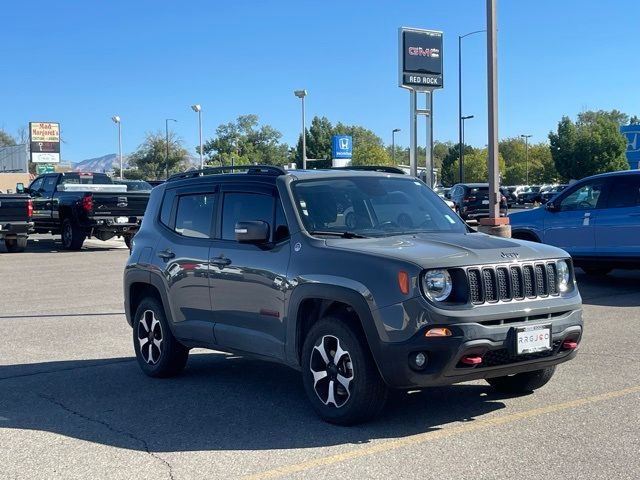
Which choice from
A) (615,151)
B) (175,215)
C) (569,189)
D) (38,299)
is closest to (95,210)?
(38,299)

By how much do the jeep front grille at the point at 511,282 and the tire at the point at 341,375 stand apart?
0.85m

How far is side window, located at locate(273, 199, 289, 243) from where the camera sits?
639 centimetres

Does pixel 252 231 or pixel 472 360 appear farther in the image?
pixel 252 231

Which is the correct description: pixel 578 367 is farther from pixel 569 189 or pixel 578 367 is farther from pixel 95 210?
pixel 95 210

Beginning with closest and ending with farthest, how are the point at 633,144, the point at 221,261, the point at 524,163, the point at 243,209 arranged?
the point at 221,261, the point at 243,209, the point at 633,144, the point at 524,163

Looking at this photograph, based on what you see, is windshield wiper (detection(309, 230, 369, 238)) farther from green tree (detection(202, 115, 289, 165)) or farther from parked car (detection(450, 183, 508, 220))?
green tree (detection(202, 115, 289, 165))

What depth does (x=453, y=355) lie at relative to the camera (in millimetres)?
5312

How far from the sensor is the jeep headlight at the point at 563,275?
6055mm

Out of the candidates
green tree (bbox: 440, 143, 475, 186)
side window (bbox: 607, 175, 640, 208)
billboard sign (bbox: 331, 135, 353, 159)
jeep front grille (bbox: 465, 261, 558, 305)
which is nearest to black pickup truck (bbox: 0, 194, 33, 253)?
side window (bbox: 607, 175, 640, 208)

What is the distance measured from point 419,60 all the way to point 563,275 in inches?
391

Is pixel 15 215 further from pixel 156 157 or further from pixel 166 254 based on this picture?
pixel 156 157

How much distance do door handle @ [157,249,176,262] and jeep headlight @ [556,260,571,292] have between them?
10.9 ft

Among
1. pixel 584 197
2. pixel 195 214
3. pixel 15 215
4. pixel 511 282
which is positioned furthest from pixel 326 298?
pixel 15 215

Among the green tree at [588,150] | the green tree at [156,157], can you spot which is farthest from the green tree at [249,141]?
the green tree at [588,150]
